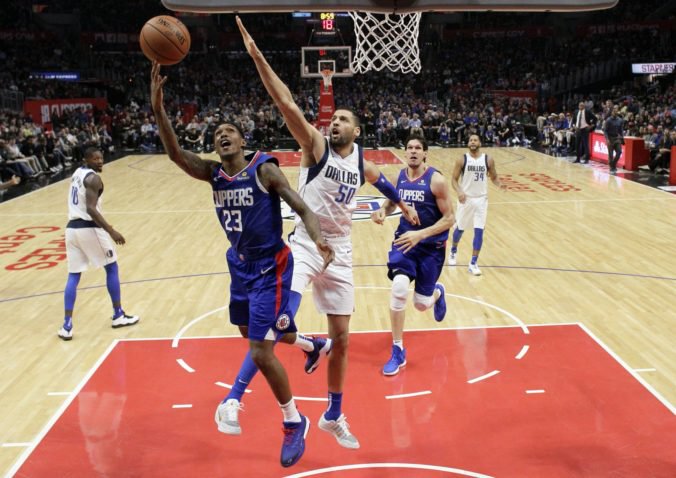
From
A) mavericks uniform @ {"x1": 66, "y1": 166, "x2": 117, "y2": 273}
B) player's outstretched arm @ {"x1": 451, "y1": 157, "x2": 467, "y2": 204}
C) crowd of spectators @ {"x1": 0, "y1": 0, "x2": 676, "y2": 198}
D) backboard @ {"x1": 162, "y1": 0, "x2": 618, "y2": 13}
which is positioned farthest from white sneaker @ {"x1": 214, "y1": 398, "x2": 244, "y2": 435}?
crowd of spectators @ {"x1": 0, "y1": 0, "x2": 676, "y2": 198}

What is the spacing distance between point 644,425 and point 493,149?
1933 cm

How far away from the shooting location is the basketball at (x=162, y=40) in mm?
4348

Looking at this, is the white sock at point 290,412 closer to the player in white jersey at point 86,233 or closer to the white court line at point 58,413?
the white court line at point 58,413

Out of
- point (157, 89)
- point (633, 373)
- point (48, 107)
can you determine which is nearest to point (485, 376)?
point (633, 373)

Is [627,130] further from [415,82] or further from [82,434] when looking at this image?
[82,434]

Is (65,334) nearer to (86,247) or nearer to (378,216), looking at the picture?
(86,247)

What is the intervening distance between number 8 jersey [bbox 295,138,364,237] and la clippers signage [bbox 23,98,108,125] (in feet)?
71.1

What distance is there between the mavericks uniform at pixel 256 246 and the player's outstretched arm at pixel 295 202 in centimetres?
5

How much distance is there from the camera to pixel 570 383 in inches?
197

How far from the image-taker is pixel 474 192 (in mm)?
8359

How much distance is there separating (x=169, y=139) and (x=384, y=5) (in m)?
3.39

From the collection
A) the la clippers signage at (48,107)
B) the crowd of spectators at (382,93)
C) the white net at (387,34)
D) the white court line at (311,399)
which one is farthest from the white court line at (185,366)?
the la clippers signage at (48,107)

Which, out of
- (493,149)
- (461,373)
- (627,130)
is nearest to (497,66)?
(493,149)

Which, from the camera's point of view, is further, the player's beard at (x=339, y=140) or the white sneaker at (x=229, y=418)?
the player's beard at (x=339, y=140)
